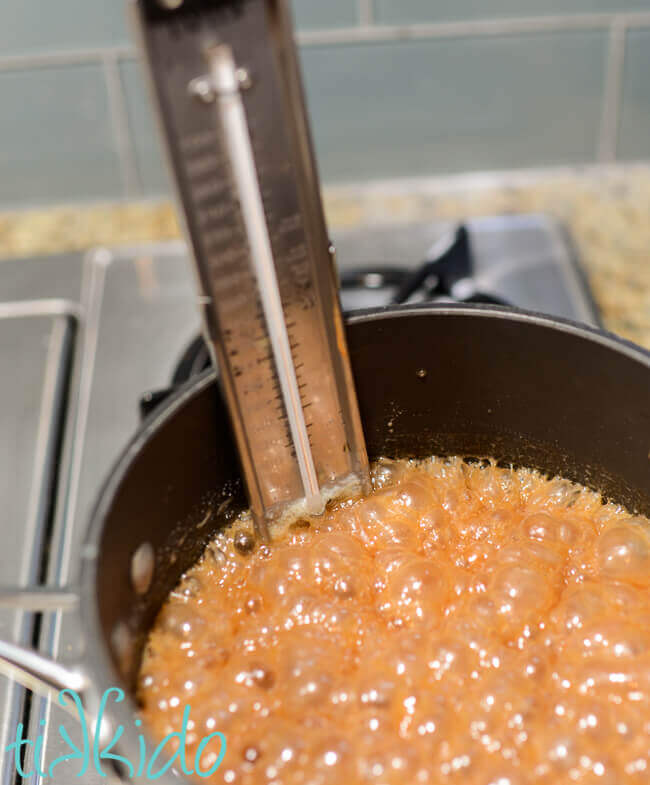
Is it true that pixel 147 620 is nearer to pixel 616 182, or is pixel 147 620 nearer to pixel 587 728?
pixel 587 728

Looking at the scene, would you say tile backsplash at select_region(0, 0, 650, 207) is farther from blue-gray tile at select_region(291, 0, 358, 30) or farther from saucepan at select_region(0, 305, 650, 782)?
saucepan at select_region(0, 305, 650, 782)

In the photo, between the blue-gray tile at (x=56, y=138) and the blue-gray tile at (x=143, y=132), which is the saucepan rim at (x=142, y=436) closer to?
the blue-gray tile at (x=143, y=132)

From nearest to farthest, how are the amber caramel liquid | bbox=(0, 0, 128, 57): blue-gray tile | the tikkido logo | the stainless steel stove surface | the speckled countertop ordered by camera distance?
the tikkido logo, the amber caramel liquid, the stainless steel stove surface, bbox=(0, 0, 128, 57): blue-gray tile, the speckled countertop

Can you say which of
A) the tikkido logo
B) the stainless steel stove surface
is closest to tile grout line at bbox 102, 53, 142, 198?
the stainless steel stove surface

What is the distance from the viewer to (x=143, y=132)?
3.93 feet

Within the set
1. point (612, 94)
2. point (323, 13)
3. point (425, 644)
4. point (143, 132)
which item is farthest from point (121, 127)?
point (425, 644)

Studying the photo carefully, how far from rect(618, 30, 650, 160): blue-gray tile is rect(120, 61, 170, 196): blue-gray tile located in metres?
0.64

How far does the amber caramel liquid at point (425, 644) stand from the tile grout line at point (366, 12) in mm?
672

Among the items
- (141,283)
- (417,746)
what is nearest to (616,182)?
(141,283)

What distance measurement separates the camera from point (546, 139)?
123 centimetres

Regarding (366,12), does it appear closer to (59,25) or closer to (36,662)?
(59,25)

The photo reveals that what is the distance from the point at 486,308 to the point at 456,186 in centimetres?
70

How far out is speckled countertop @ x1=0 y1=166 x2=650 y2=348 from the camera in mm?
1172

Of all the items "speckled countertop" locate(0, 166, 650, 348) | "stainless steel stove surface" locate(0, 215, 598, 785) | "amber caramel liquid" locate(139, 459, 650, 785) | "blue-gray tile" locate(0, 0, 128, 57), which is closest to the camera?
"amber caramel liquid" locate(139, 459, 650, 785)
